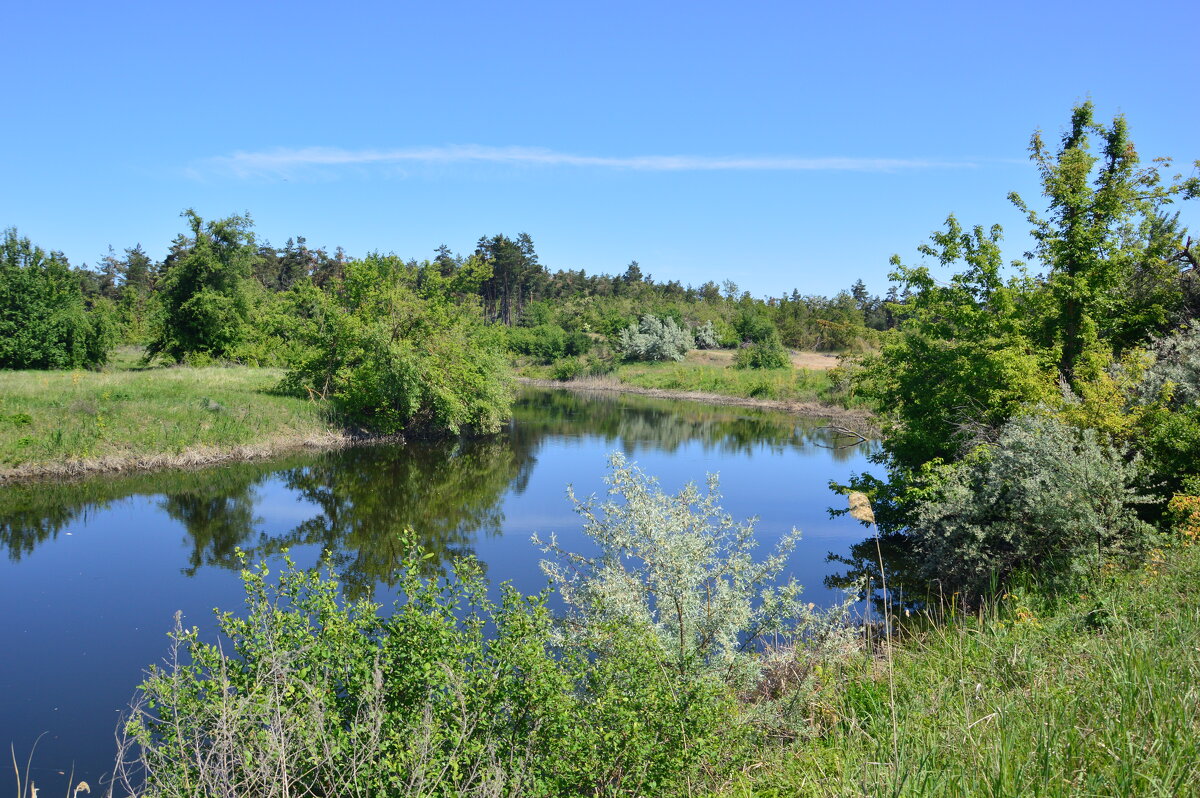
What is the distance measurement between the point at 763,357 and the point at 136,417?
45.5m

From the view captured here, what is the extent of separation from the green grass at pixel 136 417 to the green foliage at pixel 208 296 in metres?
8.94

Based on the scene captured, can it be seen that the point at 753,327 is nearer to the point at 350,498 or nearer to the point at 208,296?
the point at 208,296

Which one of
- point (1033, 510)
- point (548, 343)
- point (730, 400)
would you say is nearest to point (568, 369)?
point (548, 343)

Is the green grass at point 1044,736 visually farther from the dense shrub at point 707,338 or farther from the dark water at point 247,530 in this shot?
the dense shrub at point 707,338

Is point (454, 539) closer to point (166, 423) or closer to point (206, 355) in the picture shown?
point (166, 423)

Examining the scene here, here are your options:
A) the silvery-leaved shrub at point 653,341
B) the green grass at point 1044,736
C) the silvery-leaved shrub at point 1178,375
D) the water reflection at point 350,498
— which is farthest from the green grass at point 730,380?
the green grass at point 1044,736

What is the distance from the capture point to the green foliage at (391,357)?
2795 centimetres

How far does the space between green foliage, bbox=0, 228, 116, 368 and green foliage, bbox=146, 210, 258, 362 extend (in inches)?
111

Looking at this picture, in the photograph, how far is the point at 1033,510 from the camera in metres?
10.1

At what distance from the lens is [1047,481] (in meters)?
10.0

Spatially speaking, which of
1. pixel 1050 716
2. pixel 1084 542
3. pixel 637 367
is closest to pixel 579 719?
pixel 1050 716

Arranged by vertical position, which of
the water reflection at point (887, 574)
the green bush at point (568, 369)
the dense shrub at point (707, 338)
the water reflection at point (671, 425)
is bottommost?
the water reflection at point (887, 574)

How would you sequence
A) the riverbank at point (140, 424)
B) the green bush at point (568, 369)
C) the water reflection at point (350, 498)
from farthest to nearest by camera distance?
the green bush at point (568, 369), the riverbank at point (140, 424), the water reflection at point (350, 498)

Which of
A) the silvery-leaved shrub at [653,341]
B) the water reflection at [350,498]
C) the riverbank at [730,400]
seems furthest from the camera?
the silvery-leaved shrub at [653,341]
